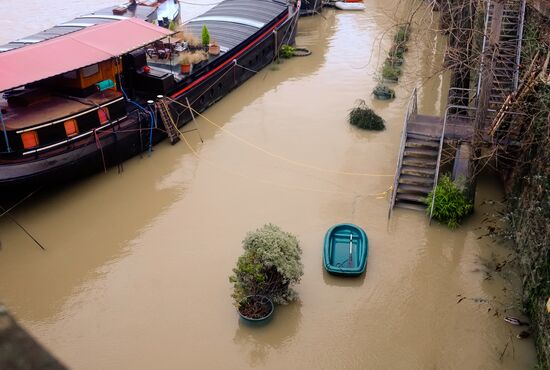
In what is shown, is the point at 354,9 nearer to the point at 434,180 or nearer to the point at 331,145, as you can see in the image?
the point at 331,145

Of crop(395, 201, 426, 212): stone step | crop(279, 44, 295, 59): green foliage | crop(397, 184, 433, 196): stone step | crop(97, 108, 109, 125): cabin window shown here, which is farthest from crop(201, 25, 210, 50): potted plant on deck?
crop(395, 201, 426, 212): stone step

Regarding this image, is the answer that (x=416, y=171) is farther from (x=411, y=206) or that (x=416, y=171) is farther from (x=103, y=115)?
(x=103, y=115)

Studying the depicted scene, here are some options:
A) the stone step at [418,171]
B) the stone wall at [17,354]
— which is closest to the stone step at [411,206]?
the stone step at [418,171]

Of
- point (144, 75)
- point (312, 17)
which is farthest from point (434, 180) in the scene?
point (312, 17)

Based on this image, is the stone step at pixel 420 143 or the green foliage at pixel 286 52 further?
the green foliage at pixel 286 52

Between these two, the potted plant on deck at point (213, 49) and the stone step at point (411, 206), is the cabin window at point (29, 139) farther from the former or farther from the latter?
the stone step at point (411, 206)

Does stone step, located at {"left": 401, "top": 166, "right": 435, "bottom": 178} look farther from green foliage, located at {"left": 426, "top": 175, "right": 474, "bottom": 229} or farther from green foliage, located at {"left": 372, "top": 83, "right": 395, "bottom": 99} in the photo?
green foliage, located at {"left": 372, "top": 83, "right": 395, "bottom": 99}
